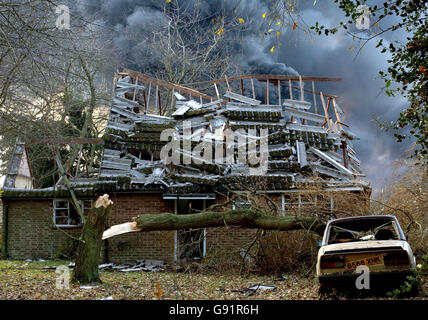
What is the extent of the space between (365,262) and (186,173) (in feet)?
36.0

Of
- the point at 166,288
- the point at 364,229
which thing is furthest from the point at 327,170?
the point at 166,288

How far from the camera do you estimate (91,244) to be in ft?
35.0

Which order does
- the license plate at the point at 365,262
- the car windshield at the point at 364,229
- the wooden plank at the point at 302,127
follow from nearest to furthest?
1. the license plate at the point at 365,262
2. the car windshield at the point at 364,229
3. the wooden plank at the point at 302,127

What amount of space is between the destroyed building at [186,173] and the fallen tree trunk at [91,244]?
19.8 feet

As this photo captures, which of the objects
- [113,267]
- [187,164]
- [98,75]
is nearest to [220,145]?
[187,164]

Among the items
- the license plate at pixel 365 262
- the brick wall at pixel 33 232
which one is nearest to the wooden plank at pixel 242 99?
the brick wall at pixel 33 232

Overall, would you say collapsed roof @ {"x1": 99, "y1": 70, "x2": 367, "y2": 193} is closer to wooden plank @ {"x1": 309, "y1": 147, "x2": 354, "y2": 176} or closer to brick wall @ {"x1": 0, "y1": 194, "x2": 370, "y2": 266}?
wooden plank @ {"x1": 309, "y1": 147, "x2": 354, "y2": 176}

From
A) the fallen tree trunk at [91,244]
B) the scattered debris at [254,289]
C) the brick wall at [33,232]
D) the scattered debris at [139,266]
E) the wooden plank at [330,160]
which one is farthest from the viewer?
the brick wall at [33,232]

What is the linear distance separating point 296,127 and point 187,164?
5066 mm

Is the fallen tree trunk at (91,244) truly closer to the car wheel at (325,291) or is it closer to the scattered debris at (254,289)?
the scattered debris at (254,289)

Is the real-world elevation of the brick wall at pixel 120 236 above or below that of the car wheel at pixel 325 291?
above

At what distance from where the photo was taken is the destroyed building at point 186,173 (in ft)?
55.6

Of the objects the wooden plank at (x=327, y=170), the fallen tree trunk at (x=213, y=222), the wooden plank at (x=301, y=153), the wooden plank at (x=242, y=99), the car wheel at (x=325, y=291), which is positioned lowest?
the car wheel at (x=325, y=291)
